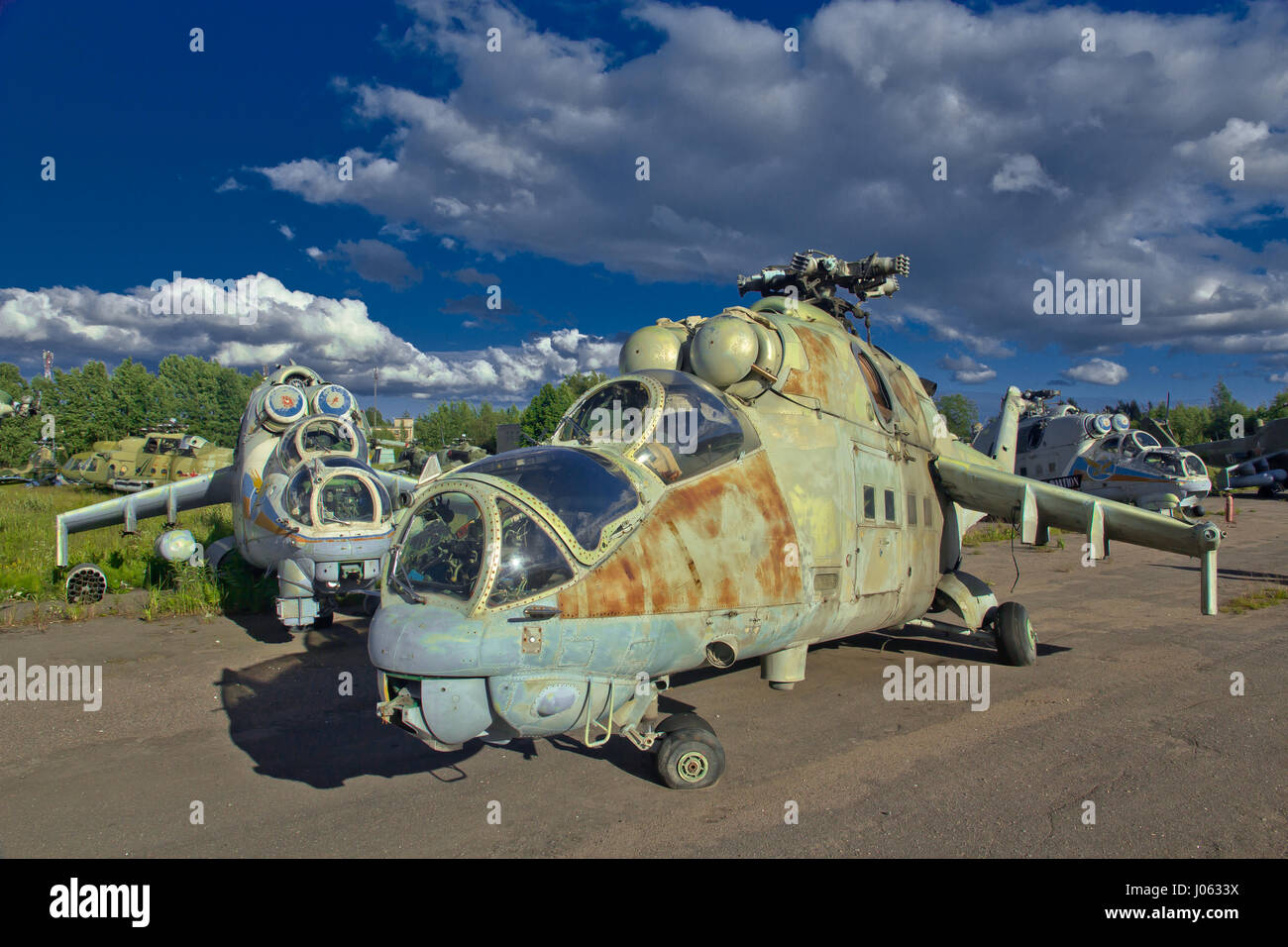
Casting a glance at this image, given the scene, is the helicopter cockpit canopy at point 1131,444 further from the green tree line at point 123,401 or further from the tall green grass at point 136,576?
the green tree line at point 123,401

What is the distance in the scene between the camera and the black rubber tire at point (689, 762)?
536 centimetres

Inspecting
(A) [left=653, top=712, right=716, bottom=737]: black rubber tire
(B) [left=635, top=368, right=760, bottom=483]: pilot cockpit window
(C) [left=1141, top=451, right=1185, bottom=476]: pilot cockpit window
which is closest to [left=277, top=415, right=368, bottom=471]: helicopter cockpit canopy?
(B) [left=635, top=368, right=760, bottom=483]: pilot cockpit window

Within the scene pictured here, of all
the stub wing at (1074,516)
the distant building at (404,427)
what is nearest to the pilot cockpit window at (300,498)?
the stub wing at (1074,516)

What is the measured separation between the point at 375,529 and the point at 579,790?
5.97m

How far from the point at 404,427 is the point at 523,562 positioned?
119453 millimetres

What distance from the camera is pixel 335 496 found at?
10164 mm

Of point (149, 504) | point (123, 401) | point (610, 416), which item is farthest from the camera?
point (123, 401)

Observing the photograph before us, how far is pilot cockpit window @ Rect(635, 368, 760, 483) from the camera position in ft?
17.7

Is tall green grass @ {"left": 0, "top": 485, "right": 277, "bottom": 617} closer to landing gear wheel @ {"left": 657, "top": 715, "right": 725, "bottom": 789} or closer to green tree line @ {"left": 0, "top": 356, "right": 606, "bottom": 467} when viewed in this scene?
landing gear wheel @ {"left": 657, "top": 715, "right": 725, "bottom": 789}

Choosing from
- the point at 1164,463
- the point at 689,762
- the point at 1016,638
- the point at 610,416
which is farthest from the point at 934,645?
the point at 1164,463

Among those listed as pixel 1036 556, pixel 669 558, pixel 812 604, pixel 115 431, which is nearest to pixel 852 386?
pixel 812 604

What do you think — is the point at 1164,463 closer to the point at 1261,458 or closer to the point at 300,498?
the point at 1261,458

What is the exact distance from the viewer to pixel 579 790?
17.6 ft
